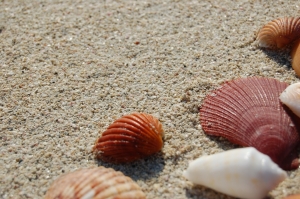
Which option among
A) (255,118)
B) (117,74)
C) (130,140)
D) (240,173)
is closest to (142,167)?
(130,140)

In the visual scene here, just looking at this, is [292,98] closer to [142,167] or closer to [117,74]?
[142,167]

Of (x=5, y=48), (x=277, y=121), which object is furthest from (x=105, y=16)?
(x=277, y=121)

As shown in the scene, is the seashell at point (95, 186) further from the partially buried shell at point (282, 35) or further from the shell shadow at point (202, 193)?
the partially buried shell at point (282, 35)

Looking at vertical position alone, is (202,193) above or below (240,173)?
below

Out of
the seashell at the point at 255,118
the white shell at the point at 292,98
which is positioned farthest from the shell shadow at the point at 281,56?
the white shell at the point at 292,98

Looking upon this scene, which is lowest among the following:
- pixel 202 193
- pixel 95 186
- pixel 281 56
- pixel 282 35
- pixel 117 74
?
pixel 202 193

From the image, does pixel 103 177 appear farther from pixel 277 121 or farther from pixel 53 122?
pixel 277 121

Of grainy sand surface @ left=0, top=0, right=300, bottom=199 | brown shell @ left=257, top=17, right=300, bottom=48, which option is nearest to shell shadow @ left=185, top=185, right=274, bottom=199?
grainy sand surface @ left=0, top=0, right=300, bottom=199
